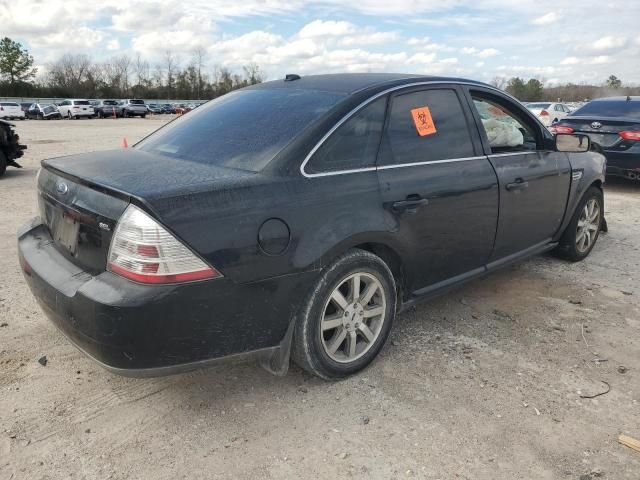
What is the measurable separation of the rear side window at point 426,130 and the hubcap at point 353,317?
736mm

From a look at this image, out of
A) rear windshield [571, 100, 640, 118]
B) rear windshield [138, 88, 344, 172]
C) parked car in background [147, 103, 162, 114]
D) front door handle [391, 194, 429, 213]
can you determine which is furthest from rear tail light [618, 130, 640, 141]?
parked car in background [147, 103, 162, 114]

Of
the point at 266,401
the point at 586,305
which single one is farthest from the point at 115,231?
the point at 586,305

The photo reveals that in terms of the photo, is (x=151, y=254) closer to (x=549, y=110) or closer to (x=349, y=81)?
(x=349, y=81)

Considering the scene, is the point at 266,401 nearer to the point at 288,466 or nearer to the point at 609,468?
the point at 288,466

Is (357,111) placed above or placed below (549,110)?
above

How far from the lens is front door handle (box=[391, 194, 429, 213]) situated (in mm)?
3066

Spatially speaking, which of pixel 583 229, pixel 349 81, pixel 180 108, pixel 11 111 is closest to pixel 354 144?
pixel 349 81

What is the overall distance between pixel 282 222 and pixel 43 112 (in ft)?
163

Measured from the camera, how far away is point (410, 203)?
10.3 ft

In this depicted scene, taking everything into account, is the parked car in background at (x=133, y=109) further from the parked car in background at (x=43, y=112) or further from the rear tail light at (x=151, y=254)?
the rear tail light at (x=151, y=254)

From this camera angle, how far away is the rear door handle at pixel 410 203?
10.1 feet

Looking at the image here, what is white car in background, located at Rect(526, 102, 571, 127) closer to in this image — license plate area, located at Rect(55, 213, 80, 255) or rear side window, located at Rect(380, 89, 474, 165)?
rear side window, located at Rect(380, 89, 474, 165)

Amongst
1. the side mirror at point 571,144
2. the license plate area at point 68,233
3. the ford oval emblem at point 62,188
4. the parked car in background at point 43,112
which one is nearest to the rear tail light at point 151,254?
the license plate area at point 68,233

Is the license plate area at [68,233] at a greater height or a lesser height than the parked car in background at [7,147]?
greater
